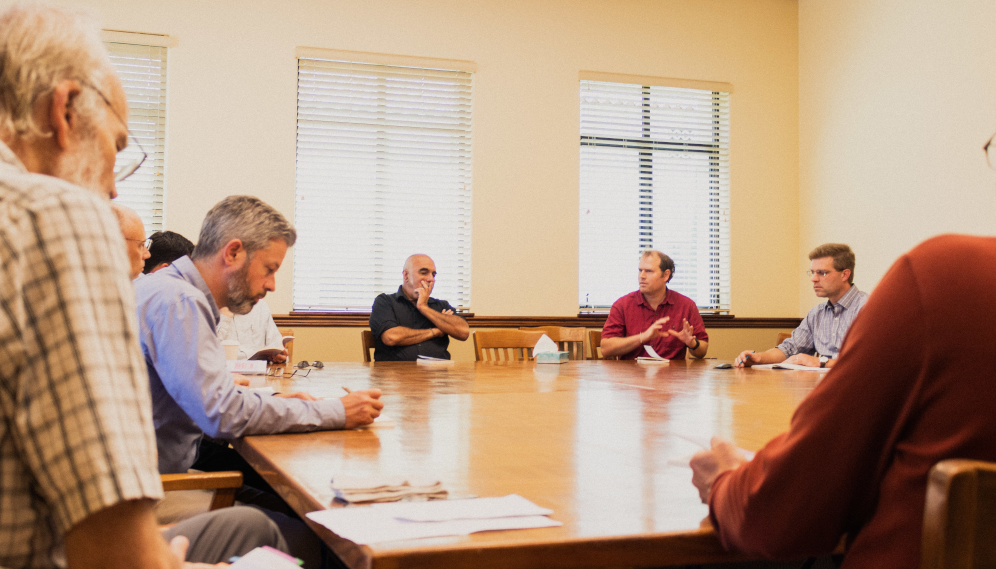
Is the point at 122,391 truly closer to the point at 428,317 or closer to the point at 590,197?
the point at 428,317

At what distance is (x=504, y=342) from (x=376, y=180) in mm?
1799

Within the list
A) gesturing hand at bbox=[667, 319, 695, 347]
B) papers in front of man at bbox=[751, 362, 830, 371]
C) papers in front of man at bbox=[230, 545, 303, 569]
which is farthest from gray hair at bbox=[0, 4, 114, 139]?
gesturing hand at bbox=[667, 319, 695, 347]

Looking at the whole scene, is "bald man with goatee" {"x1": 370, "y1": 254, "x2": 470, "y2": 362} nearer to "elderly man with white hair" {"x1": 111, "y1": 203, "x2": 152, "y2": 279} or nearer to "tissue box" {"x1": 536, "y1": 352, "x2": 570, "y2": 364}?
"tissue box" {"x1": 536, "y1": 352, "x2": 570, "y2": 364}

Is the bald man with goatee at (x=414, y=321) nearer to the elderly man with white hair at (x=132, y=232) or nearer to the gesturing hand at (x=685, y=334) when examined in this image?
A: the gesturing hand at (x=685, y=334)

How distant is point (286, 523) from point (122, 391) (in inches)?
41.5

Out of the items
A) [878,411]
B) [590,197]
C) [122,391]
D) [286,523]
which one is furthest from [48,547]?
[590,197]

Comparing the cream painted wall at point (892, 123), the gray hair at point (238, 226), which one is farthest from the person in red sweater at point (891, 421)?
the cream painted wall at point (892, 123)

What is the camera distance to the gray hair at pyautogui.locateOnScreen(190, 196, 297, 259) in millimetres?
2012

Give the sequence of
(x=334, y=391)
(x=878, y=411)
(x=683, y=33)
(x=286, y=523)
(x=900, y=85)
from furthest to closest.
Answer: (x=683, y=33), (x=900, y=85), (x=334, y=391), (x=286, y=523), (x=878, y=411)

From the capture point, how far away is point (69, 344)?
0.67 meters

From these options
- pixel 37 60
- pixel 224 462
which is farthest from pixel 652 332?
pixel 37 60

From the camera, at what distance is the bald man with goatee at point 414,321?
4676 millimetres

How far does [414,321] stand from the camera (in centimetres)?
490

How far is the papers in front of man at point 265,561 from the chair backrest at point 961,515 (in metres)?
0.83
